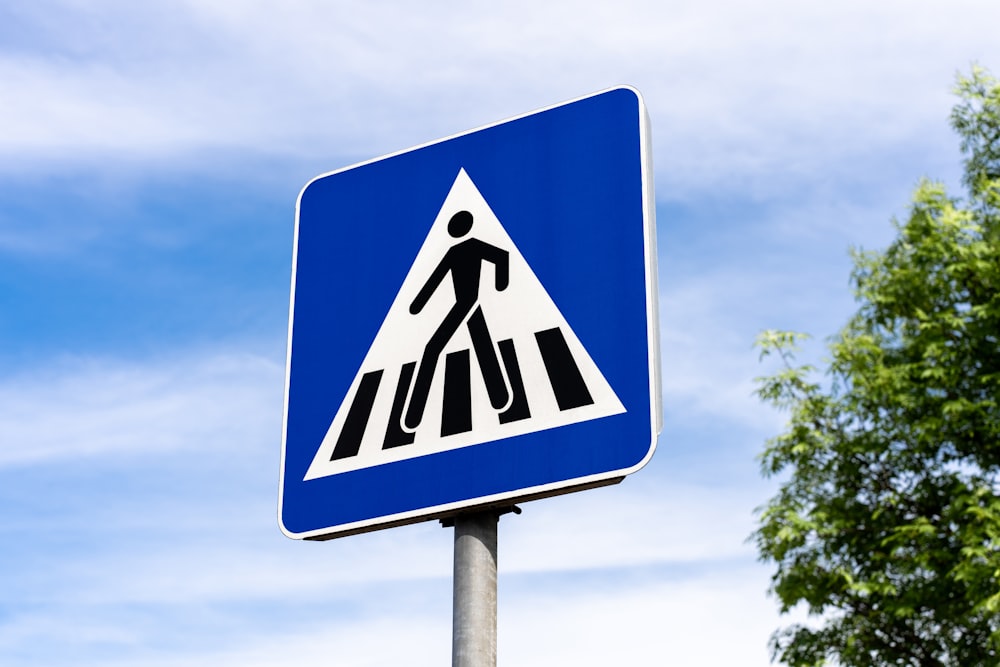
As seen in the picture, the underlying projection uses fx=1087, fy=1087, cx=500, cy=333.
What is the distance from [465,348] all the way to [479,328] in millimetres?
57

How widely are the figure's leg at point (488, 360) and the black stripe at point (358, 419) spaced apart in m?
0.27

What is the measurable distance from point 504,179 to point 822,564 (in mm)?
13756

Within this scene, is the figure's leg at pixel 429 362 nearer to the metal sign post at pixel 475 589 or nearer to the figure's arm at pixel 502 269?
the figure's arm at pixel 502 269

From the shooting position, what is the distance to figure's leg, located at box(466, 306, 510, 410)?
8.02ft

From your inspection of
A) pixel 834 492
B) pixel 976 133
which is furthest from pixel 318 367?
pixel 976 133

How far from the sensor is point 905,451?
15.1m

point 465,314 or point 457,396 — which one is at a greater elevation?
point 465,314

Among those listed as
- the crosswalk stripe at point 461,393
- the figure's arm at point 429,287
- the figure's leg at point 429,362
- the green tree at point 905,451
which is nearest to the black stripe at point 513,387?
the crosswalk stripe at point 461,393

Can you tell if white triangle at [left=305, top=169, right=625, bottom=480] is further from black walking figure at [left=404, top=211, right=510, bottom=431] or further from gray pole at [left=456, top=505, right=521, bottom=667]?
gray pole at [left=456, top=505, right=521, bottom=667]

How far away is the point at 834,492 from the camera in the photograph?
1560 cm

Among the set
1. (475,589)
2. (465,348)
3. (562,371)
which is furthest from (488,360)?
(475,589)

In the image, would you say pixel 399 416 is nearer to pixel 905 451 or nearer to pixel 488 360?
pixel 488 360

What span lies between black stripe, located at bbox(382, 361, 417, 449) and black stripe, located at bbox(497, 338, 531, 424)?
0.77 ft

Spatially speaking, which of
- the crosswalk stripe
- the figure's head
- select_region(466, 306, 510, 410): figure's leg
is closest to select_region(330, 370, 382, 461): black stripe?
the crosswalk stripe
